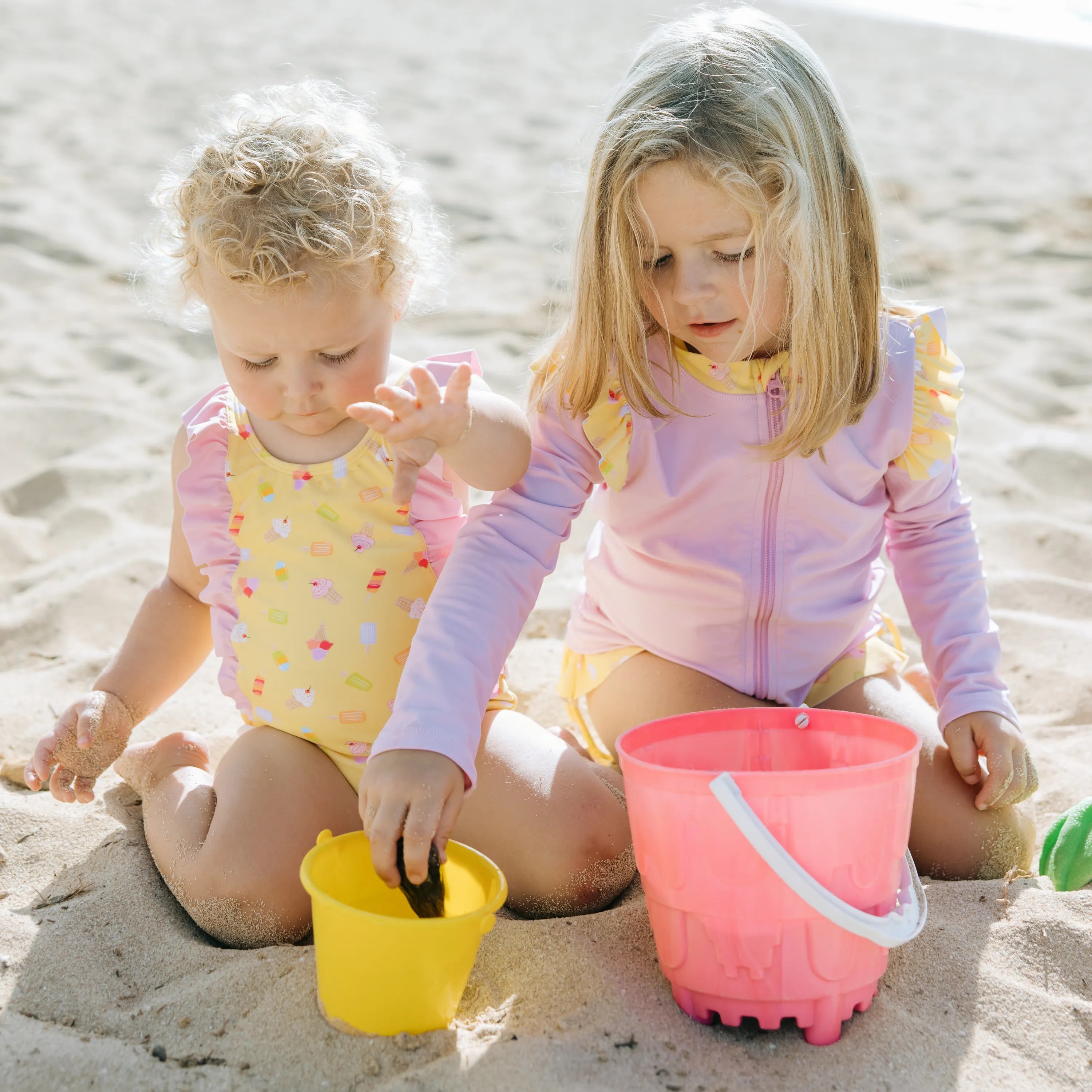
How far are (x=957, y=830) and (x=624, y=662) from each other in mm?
594

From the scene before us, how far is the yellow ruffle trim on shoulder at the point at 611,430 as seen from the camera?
1844mm

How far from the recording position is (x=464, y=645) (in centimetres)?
159

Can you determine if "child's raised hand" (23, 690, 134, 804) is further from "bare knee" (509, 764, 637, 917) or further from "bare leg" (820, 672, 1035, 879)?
"bare leg" (820, 672, 1035, 879)

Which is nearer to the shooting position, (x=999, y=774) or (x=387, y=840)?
(x=387, y=840)

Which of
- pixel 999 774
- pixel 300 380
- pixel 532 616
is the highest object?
pixel 300 380

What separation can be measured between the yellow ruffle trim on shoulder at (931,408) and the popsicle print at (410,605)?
2.61 ft

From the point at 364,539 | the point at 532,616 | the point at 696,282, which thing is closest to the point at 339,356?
the point at 364,539

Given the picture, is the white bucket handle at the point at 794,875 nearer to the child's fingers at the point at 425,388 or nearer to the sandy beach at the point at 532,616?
the sandy beach at the point at 532,616

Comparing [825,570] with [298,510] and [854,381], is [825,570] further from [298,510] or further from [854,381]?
[298,510]

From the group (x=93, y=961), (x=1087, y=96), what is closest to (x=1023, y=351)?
(x=93, y=961)

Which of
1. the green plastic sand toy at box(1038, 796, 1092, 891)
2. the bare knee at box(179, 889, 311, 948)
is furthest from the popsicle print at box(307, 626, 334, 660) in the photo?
the green plastic sand toy at box(1038, 796, 1092, 891)

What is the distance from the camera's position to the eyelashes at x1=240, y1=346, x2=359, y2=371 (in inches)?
68.2

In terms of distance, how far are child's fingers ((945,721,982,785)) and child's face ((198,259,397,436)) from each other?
1.00m

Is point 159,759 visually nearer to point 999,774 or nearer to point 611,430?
point 611,430
